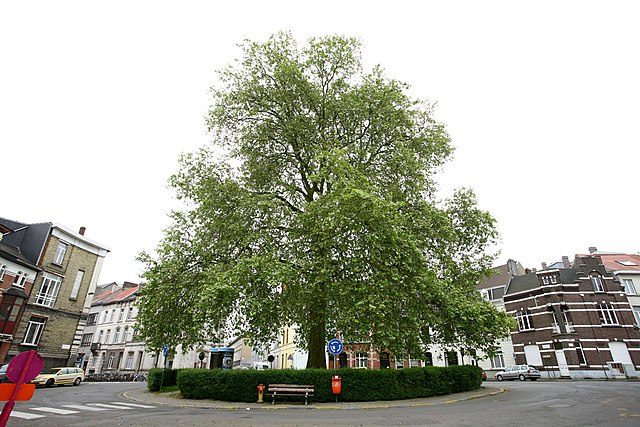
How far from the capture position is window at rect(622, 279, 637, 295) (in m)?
40.9

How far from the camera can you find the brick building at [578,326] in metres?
36.8

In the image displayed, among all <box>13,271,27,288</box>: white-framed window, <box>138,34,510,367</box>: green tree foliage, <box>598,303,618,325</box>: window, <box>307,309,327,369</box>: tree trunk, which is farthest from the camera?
<box>598,303,618,325</box>: window

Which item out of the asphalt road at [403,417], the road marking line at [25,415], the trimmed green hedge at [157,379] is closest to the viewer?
the asphalt road at [403,417]

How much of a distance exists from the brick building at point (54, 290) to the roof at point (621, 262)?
5687 cm

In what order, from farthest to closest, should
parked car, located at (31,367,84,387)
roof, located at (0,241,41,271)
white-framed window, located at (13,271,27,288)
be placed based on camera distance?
white-framed window, located at (13,271,27,288)
roof, located at (0,241,41,271)
parked car, located at (31,367,84,387)

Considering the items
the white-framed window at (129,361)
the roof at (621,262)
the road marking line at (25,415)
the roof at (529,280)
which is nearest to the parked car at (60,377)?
the road marking line at (25,415)

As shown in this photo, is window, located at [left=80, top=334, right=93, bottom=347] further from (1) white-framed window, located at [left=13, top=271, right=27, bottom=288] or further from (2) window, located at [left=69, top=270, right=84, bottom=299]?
(1) white-framed window, located at [left=13, top=271, right=27, bottom=288]

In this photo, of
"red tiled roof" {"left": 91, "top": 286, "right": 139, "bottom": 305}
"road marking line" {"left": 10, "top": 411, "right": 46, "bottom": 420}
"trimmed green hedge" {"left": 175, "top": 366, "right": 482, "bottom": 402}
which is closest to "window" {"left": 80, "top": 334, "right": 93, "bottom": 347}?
"red tiled roof" {"left": 91, "top": 286, "right": 139, "bottom": 305}

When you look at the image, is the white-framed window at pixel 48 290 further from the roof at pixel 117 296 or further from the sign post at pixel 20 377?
the sign post at pixel 20 377

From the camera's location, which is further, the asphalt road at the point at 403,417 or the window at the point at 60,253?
the window at the point at 60,253

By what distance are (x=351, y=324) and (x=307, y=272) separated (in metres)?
2.91

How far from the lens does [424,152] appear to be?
20281 mm

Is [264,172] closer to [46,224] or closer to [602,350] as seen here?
[46,224]

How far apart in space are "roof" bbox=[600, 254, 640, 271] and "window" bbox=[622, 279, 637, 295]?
5.08ft
